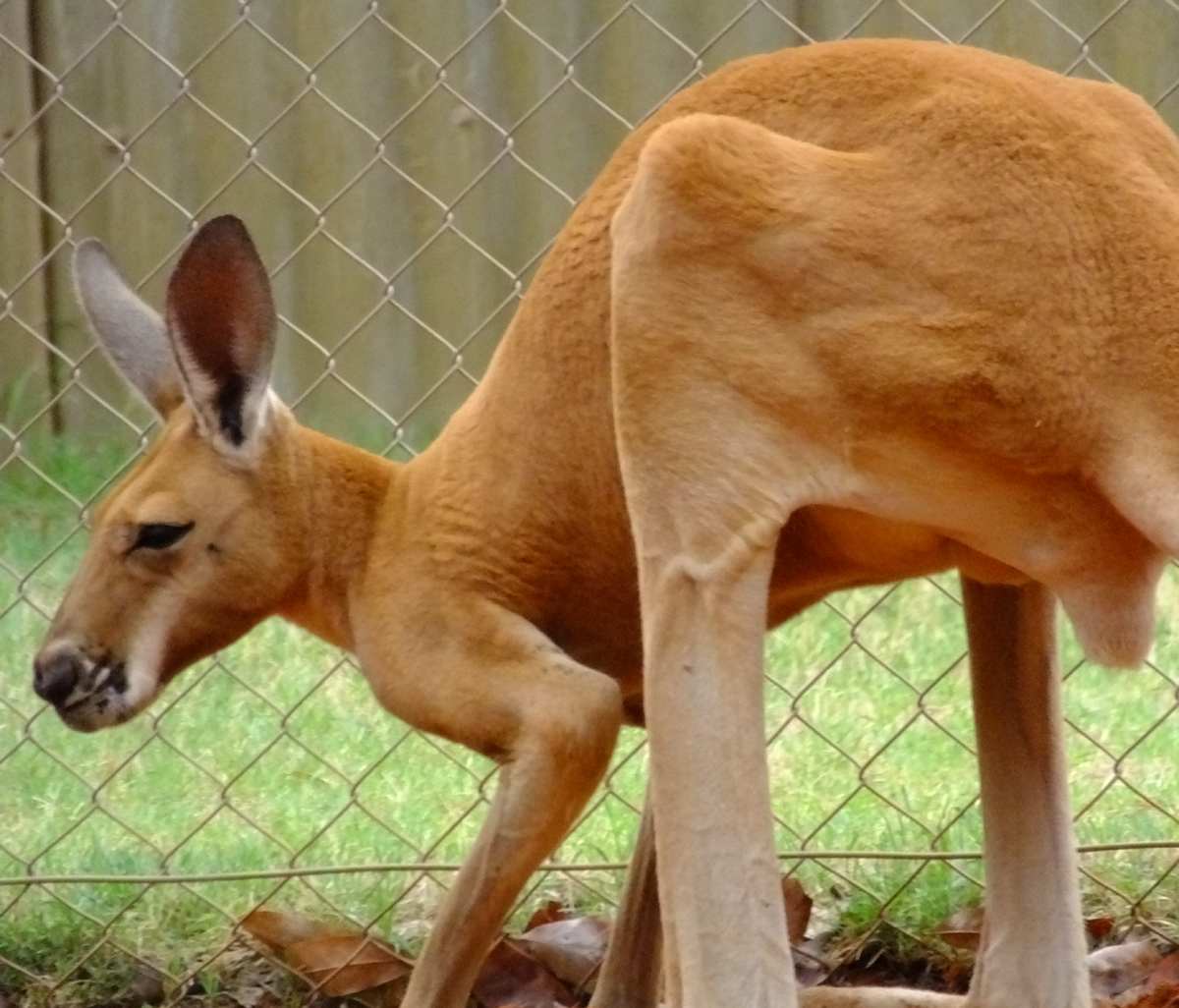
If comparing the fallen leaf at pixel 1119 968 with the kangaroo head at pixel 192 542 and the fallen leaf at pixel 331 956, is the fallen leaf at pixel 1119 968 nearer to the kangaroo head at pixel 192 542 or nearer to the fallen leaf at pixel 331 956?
the fallen leaf at pixel 331 956

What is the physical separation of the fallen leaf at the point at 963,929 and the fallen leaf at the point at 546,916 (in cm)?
61

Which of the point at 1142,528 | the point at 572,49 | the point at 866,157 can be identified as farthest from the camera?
the point at 572,49

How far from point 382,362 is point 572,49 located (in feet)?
3.02

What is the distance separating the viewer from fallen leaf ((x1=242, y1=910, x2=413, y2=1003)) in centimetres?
316

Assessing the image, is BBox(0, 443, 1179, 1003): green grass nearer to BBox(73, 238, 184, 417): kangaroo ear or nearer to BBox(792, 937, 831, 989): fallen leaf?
BBox(792, 937, 831, 989): fallen leaf

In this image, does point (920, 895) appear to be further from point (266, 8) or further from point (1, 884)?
point (266, 8)

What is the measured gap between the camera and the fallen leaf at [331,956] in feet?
10.4

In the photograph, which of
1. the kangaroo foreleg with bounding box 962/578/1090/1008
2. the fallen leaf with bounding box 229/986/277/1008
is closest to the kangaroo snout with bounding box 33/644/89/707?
the fallen leaf with bounding box 229/986/277/1008

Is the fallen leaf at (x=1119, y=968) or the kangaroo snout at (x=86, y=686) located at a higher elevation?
the kangaroo snout at (x=86, y=686)

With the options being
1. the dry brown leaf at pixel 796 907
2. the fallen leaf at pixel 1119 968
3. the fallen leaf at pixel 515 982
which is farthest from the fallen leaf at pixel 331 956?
the fallen leaf at pixel 1119 968

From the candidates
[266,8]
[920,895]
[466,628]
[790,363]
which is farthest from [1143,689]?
[266,8]

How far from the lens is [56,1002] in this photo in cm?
324

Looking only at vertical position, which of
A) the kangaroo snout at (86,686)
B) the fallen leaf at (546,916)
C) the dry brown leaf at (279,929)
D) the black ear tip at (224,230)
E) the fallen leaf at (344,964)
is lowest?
the fallen leaf at (344,964)

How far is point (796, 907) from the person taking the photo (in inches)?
125
